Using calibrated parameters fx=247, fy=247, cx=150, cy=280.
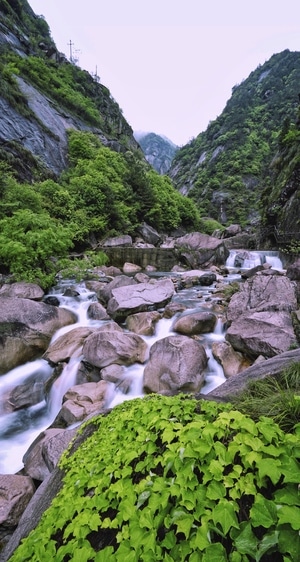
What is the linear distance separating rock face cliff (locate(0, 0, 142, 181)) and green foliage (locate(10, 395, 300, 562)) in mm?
18124

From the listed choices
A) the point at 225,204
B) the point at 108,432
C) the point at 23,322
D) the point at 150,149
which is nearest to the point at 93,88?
the point at 225,204

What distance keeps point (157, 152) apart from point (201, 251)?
5113 inches

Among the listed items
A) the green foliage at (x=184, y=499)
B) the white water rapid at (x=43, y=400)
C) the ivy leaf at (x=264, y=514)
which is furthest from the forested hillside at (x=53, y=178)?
the ivy leaf at (x=264, y=514)

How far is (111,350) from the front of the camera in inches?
218

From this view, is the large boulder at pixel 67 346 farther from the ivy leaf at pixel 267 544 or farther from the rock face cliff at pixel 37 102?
the rock face cliff at pixel 37 102

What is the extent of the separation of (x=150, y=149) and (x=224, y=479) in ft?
486

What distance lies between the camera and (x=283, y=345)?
16.0 feet

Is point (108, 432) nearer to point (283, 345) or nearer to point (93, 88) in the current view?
point (283, 345)

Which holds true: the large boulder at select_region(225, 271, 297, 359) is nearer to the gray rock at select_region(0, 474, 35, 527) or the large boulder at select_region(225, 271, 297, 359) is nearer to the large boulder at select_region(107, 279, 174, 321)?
the large boulder at select_region(107, 279, 174, 321)

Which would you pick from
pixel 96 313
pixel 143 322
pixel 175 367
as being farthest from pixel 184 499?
pixel 96 313

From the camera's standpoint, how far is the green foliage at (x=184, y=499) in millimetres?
1026

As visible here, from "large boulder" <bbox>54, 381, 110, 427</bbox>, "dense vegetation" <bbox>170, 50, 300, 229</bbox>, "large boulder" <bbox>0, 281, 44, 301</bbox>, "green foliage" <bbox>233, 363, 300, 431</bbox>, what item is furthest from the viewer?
"dense vegetation" <bbox>170, 50, 300, 229</bbox>

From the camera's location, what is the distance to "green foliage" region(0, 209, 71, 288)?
8625 mm

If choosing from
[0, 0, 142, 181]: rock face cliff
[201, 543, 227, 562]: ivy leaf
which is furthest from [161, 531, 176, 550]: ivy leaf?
[0, 0, 142, 181]: rock face cliff
